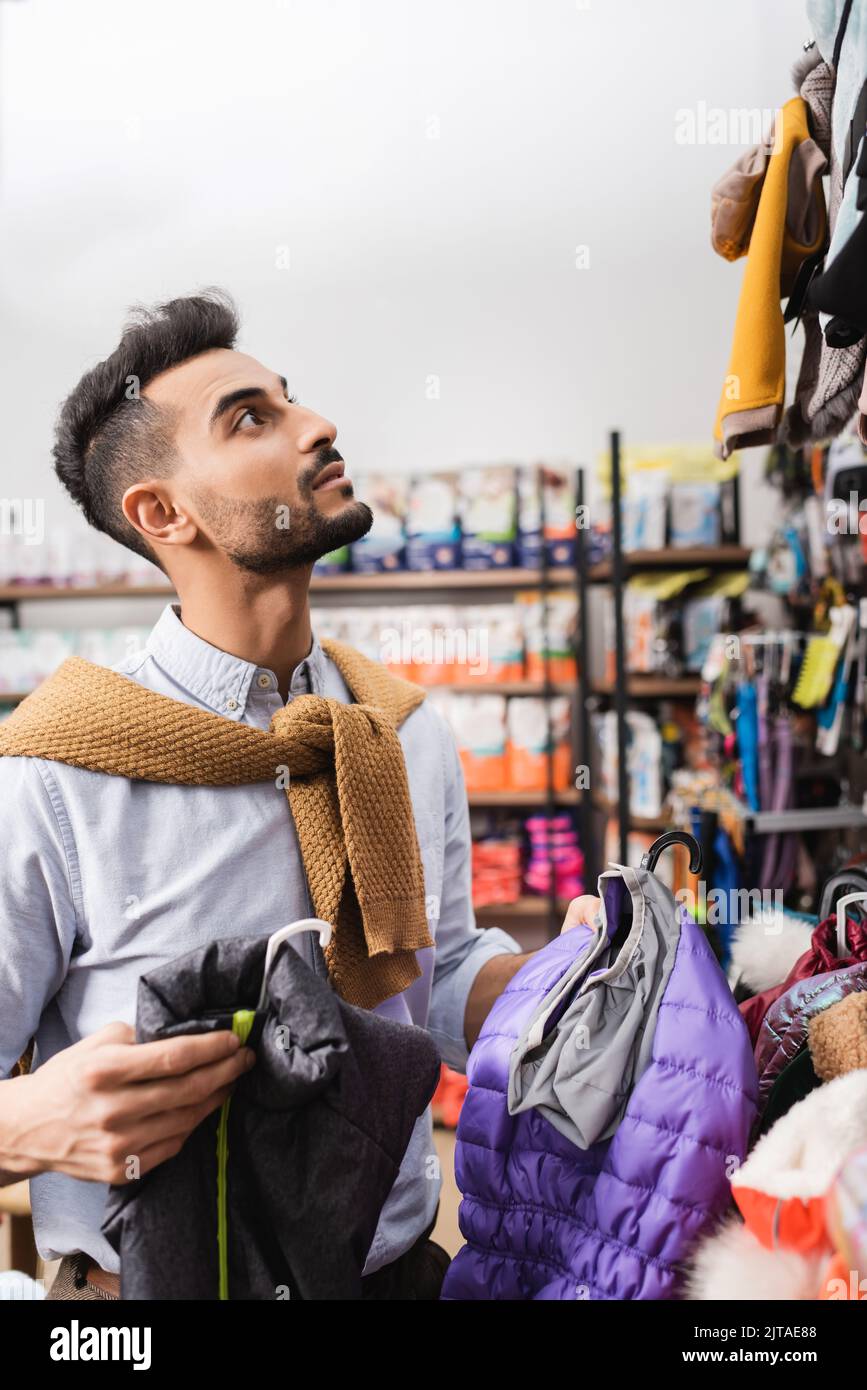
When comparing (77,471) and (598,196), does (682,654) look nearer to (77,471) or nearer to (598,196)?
(598,196)

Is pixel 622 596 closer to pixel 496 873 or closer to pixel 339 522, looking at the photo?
pixel 496 873

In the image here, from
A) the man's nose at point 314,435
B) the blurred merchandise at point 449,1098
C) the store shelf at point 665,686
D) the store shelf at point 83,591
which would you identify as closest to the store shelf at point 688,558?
the store shelf at point 665,686

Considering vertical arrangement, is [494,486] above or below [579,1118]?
above

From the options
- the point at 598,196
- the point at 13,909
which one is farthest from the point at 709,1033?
the point at 598,196

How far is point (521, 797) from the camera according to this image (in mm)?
3877

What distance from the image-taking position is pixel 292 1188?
2.81 feet

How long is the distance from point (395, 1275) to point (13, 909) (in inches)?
24.4

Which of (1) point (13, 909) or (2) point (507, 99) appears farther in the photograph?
(2) point (507, 99)

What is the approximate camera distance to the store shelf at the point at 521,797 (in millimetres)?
3871

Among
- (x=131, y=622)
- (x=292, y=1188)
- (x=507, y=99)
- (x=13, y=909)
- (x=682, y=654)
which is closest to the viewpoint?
(x=292, y=1188)

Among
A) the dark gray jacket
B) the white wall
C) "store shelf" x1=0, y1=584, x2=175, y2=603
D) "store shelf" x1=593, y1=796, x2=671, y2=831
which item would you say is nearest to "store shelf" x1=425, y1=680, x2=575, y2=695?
"store shelf" x1=593, y1=796, x2=671, y2=831

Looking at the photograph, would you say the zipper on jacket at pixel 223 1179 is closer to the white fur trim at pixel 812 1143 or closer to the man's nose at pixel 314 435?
the white fur trim at pixel 812 1143

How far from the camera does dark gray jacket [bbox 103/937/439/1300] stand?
2.69 ft

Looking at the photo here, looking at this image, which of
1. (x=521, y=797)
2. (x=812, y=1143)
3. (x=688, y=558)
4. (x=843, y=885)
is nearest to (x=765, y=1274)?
(x=812, y=1143)
